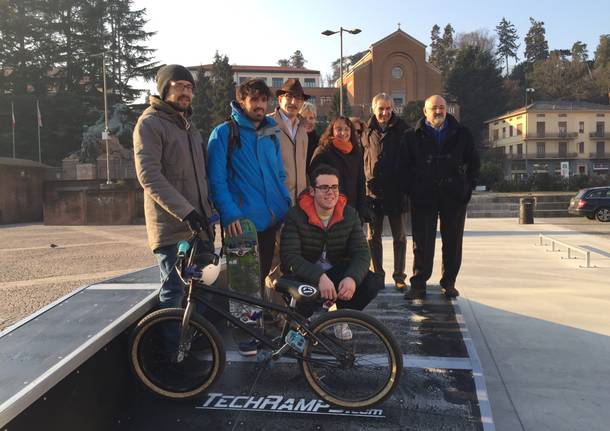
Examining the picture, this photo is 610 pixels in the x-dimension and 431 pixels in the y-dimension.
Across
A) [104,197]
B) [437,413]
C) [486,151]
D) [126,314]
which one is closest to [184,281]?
[126,314]

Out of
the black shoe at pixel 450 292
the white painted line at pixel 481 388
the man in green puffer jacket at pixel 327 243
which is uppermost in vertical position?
the man in green puffer jacket at pixel 327 243

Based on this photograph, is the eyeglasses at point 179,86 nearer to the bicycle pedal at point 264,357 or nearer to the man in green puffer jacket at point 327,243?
the man in green puffer jacket at point 327,243

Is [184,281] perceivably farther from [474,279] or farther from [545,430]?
[474,279]

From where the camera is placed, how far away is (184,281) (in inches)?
118

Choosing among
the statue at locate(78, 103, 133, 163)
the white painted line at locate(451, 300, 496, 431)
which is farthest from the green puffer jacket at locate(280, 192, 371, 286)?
the statue at locate(78, 103, 133, 163)

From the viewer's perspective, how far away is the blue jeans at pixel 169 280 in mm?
3256

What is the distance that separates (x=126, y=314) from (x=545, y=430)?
2801 millimetres

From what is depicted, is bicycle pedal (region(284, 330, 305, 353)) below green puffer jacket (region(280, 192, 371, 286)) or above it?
below

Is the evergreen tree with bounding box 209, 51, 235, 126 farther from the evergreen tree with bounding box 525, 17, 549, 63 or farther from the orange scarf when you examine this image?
the evergreen tree with bounding box 525, 17, 549, 63

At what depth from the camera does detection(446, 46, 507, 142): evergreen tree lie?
68625 mm

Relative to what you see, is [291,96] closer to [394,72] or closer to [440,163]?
[440,163]

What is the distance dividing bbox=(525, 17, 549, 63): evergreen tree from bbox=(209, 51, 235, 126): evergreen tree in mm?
75442

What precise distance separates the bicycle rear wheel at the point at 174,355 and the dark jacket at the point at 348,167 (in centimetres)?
190

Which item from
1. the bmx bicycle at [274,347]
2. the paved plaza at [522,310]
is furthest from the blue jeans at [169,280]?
the paved plaza at [522,310]
